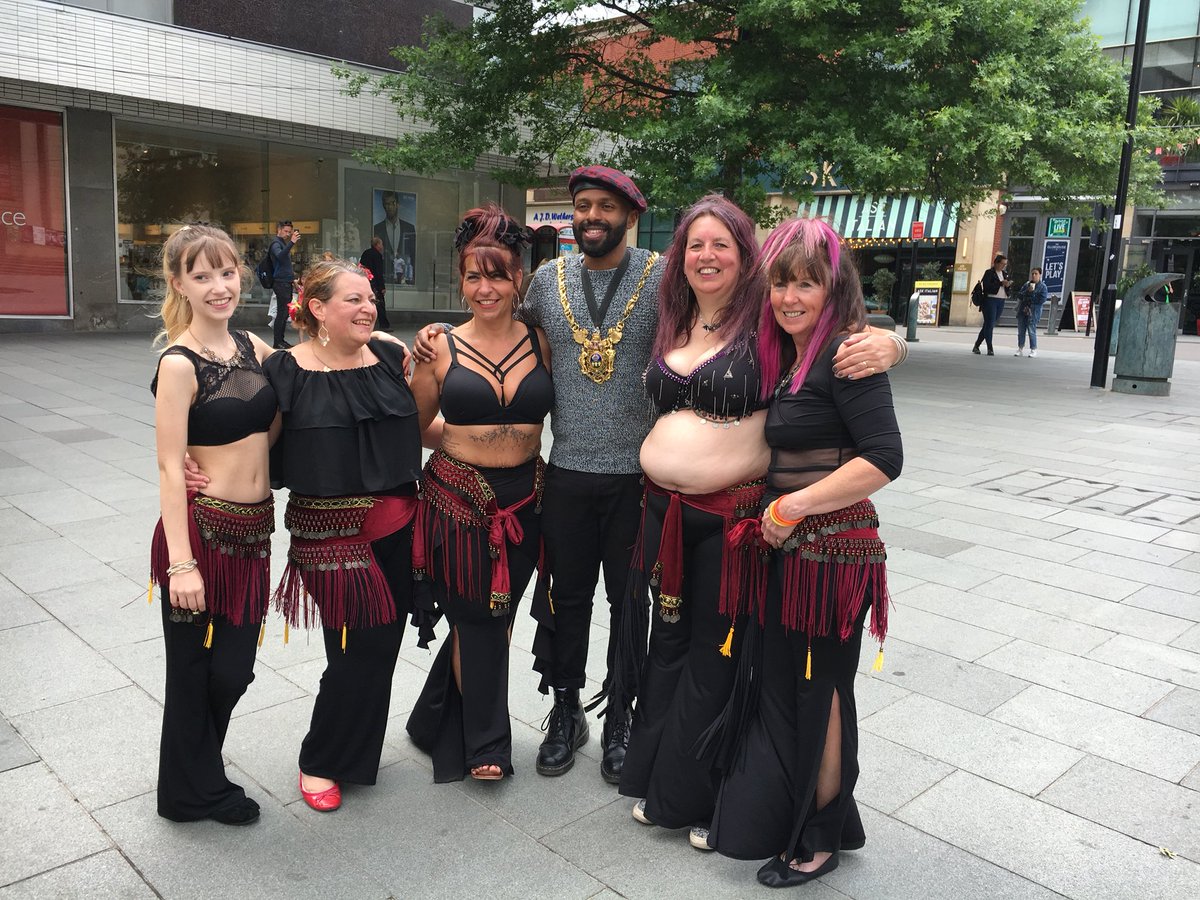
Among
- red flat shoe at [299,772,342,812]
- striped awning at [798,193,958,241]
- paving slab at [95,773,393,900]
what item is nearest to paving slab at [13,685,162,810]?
paving slab at [95,773,393,900]

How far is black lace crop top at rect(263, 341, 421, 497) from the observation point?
2.68 metres

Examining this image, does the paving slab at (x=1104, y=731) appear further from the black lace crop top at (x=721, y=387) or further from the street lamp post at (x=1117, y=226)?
the street lamp post at (x=1117, y=226)

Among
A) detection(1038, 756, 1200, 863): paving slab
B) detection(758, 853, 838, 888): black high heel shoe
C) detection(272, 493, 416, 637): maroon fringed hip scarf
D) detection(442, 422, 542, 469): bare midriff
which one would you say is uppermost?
detection(442, 422, 542, 469): bare midriff

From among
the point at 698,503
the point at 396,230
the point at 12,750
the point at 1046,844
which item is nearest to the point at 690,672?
the point at 698,503

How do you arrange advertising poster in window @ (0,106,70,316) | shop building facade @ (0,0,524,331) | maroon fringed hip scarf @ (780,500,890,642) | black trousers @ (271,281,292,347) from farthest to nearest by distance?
advertising poster in window @ (0,106,70,316) → shop building facade @ (0,0,524,331) → black trousers @ (271,281,292,347) → maroon fringed hip scarf @ (780,500,890,642)

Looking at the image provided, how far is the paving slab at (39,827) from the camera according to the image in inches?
98.9

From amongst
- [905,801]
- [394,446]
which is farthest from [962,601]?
[394,446]

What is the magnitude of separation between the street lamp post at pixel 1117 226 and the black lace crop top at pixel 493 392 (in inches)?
484

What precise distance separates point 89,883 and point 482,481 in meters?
1.46

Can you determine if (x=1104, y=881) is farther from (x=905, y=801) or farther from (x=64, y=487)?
(x=64, y=487)

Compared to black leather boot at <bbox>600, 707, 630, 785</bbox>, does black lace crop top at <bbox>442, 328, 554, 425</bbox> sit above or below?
above

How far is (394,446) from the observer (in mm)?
2783

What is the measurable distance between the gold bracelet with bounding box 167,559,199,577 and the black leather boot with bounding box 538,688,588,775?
1275 mm

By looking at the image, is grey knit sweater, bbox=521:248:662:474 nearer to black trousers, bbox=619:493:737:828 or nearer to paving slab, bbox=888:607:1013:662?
black trousers, bbox=619:493:737:828
